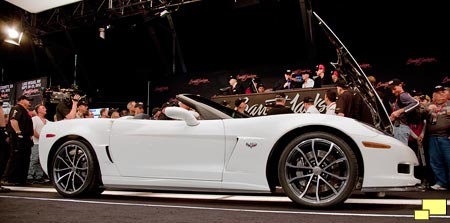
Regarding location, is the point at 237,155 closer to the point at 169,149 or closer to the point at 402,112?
the point at 169,149

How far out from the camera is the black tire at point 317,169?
307cm

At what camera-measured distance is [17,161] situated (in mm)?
6602

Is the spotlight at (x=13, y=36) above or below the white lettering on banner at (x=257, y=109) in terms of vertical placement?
above

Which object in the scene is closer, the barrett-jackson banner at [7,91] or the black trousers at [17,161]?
the black trousers at [17,161]

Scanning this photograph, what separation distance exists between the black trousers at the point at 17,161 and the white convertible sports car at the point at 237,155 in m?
2.87

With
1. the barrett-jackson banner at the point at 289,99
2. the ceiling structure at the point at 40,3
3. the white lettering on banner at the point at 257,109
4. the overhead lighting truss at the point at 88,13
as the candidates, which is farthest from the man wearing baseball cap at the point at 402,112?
the ceiling structure at the point at 40,3

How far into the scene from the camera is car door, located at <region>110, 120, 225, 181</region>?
346 centimetres

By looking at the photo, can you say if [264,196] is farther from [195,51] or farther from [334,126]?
[195,51]

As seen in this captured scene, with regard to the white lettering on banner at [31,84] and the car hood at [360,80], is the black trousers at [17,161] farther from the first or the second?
the white lettering on banner at [31,84]

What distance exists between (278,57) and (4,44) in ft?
42.4

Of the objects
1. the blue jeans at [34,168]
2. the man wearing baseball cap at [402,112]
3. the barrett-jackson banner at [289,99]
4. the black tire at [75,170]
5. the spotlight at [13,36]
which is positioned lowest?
the blue jeans at [34,168]

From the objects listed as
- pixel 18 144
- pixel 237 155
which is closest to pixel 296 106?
pixel 237 155

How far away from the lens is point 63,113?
755 cm

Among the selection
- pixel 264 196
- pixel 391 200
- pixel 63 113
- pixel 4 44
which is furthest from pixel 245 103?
pixel 4 44
